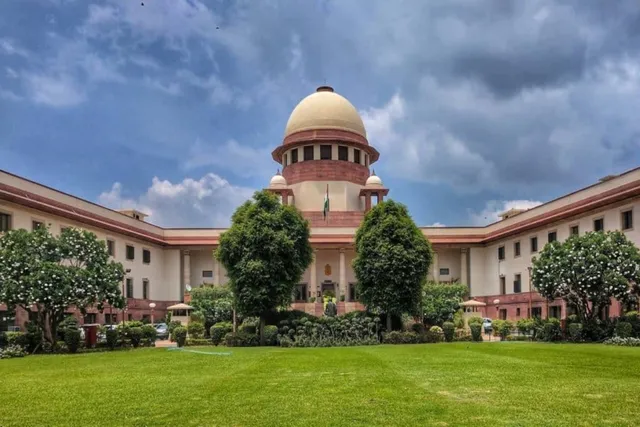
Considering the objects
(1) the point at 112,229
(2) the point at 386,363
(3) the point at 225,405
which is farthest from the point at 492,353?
(1) the point at 112,229

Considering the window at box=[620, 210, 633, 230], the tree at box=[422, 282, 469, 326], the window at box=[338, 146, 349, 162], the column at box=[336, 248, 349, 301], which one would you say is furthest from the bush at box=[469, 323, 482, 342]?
the window at box=[338, 146, 349, 162]

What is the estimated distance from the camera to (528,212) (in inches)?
1693

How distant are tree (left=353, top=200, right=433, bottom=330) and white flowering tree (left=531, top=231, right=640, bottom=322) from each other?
5677 millimetres

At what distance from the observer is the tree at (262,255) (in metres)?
28.2

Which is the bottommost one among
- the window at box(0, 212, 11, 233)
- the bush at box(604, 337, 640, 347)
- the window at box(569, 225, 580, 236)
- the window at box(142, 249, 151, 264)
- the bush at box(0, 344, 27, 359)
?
the bush at box(604, 337, 640, 347)

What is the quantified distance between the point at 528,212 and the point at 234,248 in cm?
2344

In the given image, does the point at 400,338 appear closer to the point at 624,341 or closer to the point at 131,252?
the point at 624,341

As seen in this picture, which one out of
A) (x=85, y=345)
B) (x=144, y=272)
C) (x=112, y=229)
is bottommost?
(x=85, y=345)

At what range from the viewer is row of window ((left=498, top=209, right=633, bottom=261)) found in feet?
103

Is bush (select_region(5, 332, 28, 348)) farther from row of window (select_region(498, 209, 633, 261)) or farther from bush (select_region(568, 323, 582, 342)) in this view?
row of window (select_region(498, 209, 633, 261))

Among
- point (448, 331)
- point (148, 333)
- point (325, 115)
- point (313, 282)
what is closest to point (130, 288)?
point (313, 282)

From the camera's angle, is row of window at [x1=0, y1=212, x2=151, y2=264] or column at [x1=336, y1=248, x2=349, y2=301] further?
column at [x1=336, y1=248, x2=349, y2=301]

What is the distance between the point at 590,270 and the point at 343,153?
27.4 meters

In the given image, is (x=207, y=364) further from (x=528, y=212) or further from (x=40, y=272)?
(x=528, y=212)
